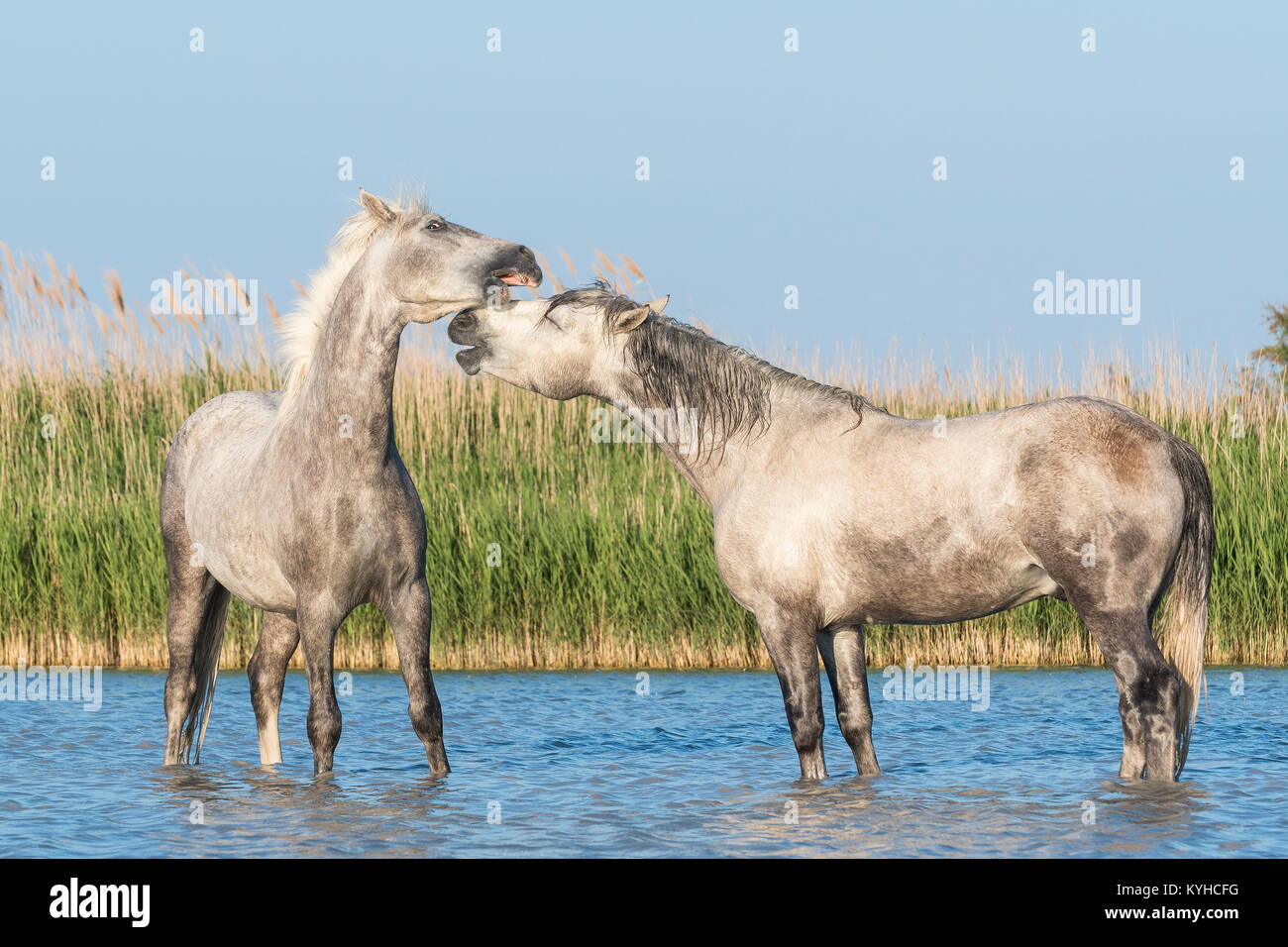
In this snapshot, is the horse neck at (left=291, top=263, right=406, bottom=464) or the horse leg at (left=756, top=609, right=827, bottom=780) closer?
the horse leg at (left=756, top=609, right=827, bottom=780)

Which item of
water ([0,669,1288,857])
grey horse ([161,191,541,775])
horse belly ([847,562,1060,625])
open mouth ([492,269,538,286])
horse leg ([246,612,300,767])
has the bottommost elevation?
water ([0,669,1288,857])

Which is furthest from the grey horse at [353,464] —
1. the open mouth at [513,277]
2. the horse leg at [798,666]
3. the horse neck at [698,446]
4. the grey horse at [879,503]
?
the horse leg at [798,666]

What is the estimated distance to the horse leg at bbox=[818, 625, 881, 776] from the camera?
657cm

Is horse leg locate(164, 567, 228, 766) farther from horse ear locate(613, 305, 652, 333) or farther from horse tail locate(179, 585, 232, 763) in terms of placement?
horse ear locate(613, 305, 652, 333)

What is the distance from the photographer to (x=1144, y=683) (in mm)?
6117

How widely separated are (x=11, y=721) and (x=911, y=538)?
5.71m

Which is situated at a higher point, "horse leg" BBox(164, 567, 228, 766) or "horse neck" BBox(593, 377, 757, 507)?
"horse neck" BBox(593, 377, 757, 507)

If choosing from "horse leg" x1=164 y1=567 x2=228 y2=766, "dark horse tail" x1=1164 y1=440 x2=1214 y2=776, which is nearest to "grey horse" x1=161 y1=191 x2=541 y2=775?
"horse leg" x1=164 y1=567 x2=228 y2=766

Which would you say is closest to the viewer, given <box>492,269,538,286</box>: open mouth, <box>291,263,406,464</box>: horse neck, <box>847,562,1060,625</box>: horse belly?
<box>847,562,1060,625</box>: horse belly

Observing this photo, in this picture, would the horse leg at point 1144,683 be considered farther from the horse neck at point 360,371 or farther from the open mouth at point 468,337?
the horse neck at point 360,371

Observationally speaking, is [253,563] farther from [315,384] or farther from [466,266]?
[466,266]

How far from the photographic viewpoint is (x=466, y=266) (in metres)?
6.30

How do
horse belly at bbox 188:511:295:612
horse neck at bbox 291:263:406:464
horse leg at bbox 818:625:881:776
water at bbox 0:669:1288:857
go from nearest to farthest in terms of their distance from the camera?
1. water at bbox 0:669:1288:857
2. horse neck at bbox 291:263:406:464
3. horse leg at bbox 818:625:881:776
4. horse belly at bbox 188:511:295:612

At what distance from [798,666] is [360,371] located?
89.1 inches
